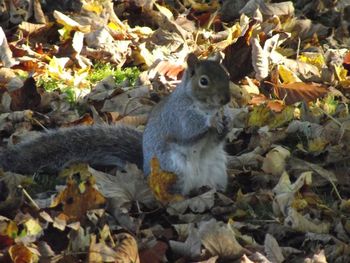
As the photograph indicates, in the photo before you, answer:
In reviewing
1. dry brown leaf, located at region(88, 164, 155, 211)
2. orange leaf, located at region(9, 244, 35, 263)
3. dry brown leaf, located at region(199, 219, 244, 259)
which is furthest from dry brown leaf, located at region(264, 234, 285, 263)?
orange leaf, located at region(9, 244, 35, 263)

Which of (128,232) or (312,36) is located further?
(312,36)

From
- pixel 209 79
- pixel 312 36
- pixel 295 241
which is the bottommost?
pixel 312 36

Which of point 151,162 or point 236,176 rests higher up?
point 151,162

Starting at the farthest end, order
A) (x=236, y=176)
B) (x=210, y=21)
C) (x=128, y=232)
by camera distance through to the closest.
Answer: (x=210, y=21) → (x=236, y=176) → (x=128, y=232)

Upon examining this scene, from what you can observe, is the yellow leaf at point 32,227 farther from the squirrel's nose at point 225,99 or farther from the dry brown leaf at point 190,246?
the squirrel's nose at point 225,99

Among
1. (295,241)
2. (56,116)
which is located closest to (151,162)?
(295,241)

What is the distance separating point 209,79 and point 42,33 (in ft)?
6.84

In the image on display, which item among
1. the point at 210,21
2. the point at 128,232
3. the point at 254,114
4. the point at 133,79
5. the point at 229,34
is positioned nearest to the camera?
the point at 128,232

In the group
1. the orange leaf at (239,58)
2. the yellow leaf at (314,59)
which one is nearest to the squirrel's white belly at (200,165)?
the orange leaf at (239,58)

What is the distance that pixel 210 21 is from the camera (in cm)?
562

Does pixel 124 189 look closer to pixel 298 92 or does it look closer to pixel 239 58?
pixel 298 92

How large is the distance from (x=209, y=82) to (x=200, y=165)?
0.36m

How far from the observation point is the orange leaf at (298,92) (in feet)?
14.5

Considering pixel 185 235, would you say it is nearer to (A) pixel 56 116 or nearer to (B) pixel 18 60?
(A) pixel 56 116
